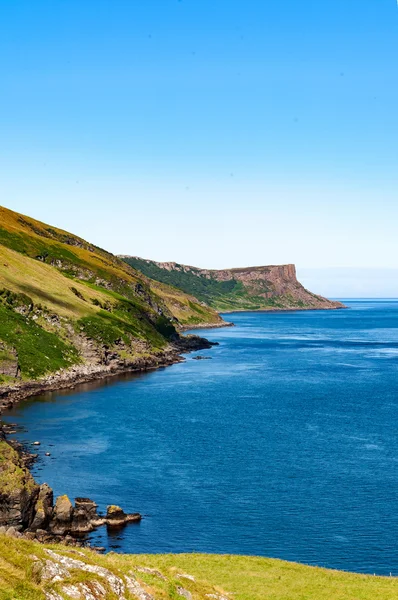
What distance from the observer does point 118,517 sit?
68.7 metres

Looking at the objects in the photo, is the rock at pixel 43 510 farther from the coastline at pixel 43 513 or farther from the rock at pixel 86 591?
the rock at pixel 86 591

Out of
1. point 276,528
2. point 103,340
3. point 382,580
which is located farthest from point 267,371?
point 382,580

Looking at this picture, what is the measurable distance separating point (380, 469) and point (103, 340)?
377 ft

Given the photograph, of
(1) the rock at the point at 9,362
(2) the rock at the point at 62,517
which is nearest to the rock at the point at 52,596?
(2) the rock at the point at 62,517

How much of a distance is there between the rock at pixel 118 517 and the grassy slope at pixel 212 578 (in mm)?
19117

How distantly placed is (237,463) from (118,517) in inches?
1105

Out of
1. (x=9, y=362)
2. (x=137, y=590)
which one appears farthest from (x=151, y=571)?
(x=9, y=362)

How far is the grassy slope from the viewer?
23.1 m

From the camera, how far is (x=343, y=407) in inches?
5266

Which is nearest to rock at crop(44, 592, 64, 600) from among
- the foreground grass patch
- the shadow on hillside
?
the foreground grass patch

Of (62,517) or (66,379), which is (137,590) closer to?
(62,517)

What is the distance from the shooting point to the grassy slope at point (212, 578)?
23.1 meters

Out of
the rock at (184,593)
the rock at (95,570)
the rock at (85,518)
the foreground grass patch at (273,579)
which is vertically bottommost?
the rock at (85,518)

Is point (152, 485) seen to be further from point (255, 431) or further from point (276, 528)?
point (255, 431)
